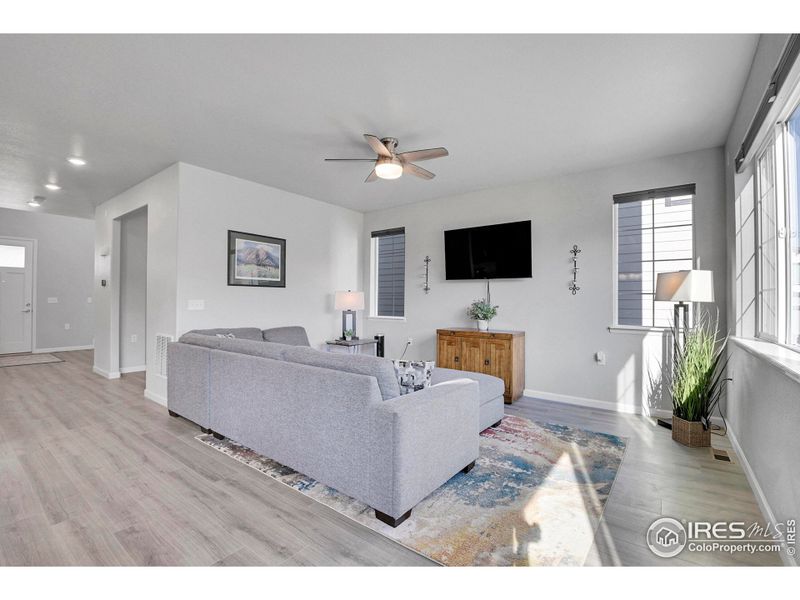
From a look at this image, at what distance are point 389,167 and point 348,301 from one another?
2.41 m

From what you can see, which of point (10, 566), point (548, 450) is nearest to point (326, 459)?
point (10, 566)

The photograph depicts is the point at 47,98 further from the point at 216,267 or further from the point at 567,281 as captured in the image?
the point at 567,281

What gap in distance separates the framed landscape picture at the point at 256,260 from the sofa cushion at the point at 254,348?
5.24ft

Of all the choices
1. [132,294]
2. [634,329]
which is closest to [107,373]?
[132,294]

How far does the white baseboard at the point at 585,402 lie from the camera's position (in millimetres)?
3900

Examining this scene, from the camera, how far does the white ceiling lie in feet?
7.14

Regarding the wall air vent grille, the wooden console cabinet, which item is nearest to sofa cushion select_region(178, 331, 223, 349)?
the wall air vent grille

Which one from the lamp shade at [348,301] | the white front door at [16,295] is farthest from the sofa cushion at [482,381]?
the white front door at [16,295]

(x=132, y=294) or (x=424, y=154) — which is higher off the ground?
(x=424, y=154)

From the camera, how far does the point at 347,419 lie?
2062 millimetres

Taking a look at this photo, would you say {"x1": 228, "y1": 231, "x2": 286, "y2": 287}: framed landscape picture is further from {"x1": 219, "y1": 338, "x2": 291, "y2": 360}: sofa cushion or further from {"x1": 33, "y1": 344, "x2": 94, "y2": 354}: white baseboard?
{"x1": 33, "y1": 344, "x2": 94, "y2": 354}: white baseboard

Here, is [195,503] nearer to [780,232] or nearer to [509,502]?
[509,502]

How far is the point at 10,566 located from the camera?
159 centimetres

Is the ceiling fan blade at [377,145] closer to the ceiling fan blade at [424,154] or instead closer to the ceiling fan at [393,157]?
the ceiling fan at [393,157]
